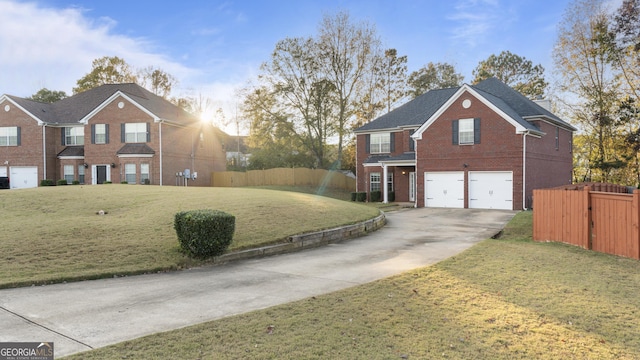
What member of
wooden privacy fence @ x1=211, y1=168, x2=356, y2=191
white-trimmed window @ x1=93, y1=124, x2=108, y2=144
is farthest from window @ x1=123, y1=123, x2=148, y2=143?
wooden privacy fence @ x1=211, y1=168, x2=356, y2=191

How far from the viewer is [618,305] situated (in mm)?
6000

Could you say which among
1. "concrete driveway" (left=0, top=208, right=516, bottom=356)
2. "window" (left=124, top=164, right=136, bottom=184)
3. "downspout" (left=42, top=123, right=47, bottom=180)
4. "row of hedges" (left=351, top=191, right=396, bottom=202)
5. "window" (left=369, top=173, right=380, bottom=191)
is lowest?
"concrete driveway" (left=0, top=208, right=516, bottom=356)

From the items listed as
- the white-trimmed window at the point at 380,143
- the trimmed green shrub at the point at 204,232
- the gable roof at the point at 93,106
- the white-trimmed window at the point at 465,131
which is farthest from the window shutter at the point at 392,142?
the trimmed green shrub at the point at 204,232

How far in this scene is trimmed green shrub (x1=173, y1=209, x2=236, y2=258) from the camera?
921cm

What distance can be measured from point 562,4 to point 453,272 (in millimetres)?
36033

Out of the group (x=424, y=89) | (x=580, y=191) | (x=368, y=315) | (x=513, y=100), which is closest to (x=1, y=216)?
(x=368, y=315)

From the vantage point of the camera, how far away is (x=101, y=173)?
31766mm

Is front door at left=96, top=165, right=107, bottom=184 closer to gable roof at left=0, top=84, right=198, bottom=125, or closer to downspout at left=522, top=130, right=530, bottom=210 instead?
gable roof at left=0, top=84, right=198, bottom=125

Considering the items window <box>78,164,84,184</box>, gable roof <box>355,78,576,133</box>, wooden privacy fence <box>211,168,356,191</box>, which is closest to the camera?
gable roof <box>355,78,576,133</box>

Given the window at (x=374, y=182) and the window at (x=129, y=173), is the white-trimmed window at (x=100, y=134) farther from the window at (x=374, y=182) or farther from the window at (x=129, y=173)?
the window at (x=374, y=182)

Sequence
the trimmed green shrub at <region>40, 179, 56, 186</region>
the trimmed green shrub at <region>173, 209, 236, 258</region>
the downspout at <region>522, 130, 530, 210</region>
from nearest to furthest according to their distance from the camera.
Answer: the trimmed green shrub at <region>173, 209, 236, 258</region>
the downspout at <region>522, 130, 530, 210</region>
the trimmed green shrub at <region>40, 179, 56, 186</region>

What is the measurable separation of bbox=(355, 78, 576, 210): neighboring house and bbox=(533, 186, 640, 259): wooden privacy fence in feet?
35.0

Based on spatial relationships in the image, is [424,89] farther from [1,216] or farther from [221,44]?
[1,216]

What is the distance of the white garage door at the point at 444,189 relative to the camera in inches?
951
